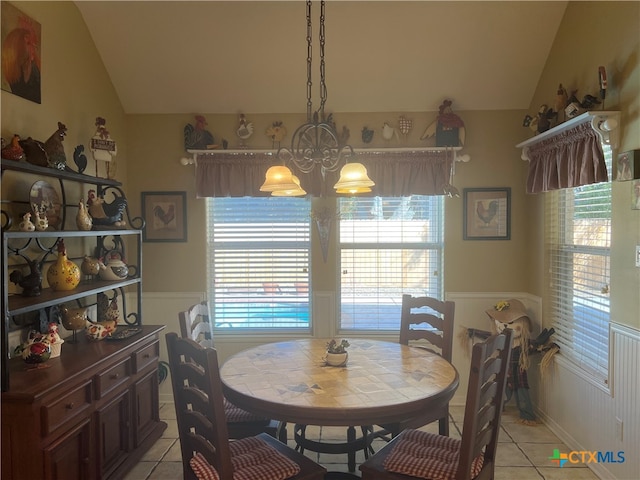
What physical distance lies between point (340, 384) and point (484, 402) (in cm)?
63

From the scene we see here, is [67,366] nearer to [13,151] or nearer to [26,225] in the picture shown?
[26,225]

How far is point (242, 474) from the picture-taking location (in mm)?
1849

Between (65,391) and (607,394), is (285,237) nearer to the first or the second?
(65,391)

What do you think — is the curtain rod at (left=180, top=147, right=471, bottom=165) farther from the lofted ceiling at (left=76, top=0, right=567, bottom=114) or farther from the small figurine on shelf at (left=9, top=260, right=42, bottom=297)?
the small figurine on shelf at (left=9, top=260, right=42, bottom=297)

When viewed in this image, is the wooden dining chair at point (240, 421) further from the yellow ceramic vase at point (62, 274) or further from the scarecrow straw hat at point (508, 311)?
the scarecrow straw hat at point (508, 311)

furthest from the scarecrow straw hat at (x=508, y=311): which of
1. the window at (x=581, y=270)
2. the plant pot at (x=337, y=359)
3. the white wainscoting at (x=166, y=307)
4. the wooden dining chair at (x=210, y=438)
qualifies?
the white wainscoting at (x=166, y=307)

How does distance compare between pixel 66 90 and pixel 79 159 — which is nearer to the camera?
pixel 79 159

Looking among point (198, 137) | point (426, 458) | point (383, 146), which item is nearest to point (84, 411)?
point (426, 458)

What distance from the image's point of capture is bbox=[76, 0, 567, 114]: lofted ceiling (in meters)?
3.11

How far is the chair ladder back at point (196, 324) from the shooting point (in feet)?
8.34

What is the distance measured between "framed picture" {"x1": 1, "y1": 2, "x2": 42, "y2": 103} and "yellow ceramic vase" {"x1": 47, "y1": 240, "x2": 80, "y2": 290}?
0.94 meters

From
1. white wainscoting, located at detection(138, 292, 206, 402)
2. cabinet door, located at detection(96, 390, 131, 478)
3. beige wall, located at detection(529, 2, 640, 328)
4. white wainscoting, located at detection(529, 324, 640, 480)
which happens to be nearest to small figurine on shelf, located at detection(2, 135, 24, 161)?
cabinet door, located at detection(96, 390, 131, 478)

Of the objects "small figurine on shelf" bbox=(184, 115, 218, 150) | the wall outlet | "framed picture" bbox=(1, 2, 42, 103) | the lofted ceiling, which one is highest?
the lofted ceiling

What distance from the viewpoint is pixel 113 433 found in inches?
100
